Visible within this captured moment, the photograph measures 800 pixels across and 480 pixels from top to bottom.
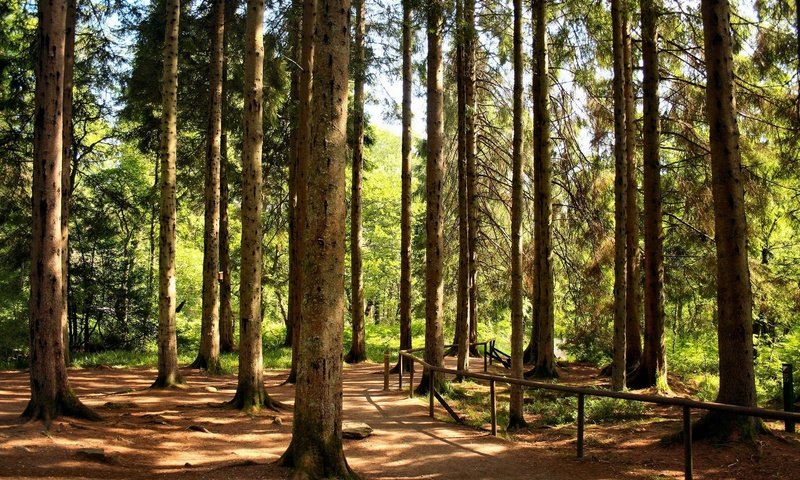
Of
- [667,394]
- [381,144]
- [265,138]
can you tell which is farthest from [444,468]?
[381,144]

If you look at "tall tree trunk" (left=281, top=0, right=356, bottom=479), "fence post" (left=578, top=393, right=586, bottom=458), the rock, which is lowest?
the rock

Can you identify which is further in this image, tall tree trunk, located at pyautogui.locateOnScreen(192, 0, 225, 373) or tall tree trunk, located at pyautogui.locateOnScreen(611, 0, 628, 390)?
tall tree trunk, located at pyautogui.locateOnScreen(192, 0, 225, 373)

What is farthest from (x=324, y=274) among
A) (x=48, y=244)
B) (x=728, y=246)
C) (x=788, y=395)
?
(x=788, y=395)

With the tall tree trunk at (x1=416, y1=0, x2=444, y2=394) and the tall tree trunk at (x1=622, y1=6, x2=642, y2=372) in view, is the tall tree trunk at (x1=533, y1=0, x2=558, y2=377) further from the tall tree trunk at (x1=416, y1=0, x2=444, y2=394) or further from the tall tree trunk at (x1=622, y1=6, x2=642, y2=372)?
the tall tree trunk at (x1=416, y1=0, x2=444, y2=394)

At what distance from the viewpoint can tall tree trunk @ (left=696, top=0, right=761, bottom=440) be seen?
7344 millimetres

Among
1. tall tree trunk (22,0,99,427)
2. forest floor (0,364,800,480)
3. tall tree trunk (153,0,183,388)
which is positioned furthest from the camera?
tall tree trunk (153,0,183,388)

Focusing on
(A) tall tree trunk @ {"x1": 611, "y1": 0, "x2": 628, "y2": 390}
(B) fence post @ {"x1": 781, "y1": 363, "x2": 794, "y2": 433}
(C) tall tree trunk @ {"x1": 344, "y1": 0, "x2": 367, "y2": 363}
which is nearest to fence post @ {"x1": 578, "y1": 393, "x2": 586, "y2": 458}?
(B) fence post @ {"x1": 781, "y1": 363, "x2": 794, "y2": 433}

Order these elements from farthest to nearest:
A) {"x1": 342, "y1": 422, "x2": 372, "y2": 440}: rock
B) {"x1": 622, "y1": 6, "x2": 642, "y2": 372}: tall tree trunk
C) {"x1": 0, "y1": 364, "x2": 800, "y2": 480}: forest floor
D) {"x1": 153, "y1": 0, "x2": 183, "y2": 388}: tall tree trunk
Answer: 1. {"x1": 622, "y1": 6, "x2": 642, "y2": 372}: tall tree trunk
2. {"x1": 153, "y1": 0, "x2": 183, "y2": 388}: tall tree trunk
3. {"x1": 342, "y1": 422, "x2": 372, "y2": 440}: rock
4. {"x1": 0, "y1": 364, "x2": 800, "y2": 480}: forest floor

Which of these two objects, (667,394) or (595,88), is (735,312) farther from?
(595,88)

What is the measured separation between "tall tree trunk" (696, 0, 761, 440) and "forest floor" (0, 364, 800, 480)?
544 mm

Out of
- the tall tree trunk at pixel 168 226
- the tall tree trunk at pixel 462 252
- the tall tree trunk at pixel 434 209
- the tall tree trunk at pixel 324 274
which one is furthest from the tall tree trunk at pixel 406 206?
the tall tree trunk at pixel 324 274

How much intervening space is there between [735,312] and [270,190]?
57.0ft

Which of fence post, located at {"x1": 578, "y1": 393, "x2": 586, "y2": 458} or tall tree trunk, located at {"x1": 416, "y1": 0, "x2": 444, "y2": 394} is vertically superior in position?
tall tree trunk, located at {"x1": 416, "y1": 0, "x2": 444, "y2": 394}

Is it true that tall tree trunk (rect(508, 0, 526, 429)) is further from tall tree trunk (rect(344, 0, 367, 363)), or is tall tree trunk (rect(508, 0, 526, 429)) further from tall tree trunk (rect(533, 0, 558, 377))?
tall tree trunk (rect(344, 0, 367, 363))
